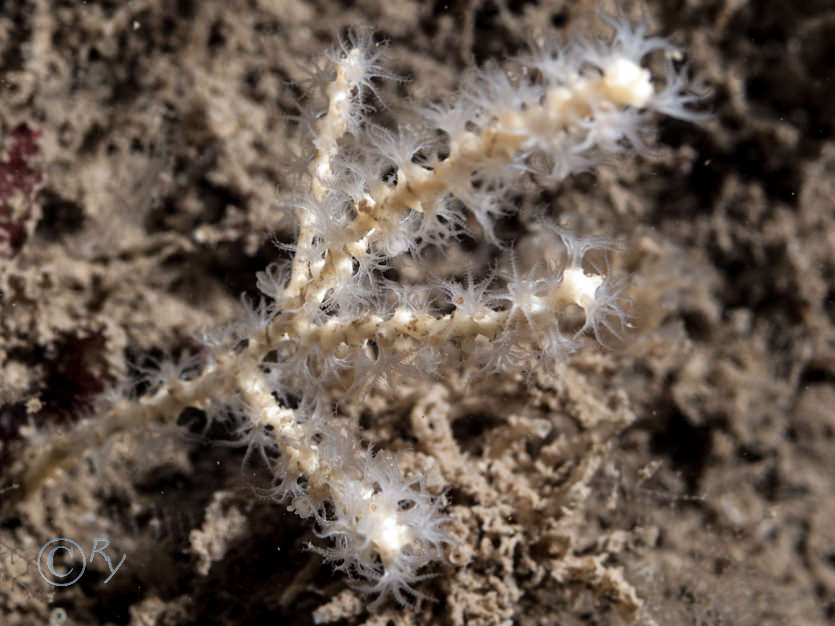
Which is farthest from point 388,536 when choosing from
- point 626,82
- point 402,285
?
point 626,82

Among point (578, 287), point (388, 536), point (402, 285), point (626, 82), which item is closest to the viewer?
point (626, 82)

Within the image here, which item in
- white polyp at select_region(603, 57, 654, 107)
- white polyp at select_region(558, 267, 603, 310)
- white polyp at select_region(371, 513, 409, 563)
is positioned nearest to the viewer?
white polyp at select_region(603, 57, 654, 107)

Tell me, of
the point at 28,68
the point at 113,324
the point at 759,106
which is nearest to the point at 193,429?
the point at 113,324

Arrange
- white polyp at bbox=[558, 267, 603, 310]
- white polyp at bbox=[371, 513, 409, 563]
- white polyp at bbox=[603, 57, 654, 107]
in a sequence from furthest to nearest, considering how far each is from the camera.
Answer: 1. white polyp at bbox=[371, 513, 409, 563]
2. white polyp at bbox=[558, 267, 603, 310]
3. white polyp at bbox=[603, 57, 654, 107]

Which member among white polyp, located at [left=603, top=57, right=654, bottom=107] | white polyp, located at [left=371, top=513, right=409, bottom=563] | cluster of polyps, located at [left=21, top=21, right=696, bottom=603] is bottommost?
white polyp, located at [left=371, top=513, right=409, bottom=563]

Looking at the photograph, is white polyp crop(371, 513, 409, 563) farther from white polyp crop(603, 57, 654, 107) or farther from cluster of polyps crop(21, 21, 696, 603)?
white polyp crop(603, 57, 654, 107)

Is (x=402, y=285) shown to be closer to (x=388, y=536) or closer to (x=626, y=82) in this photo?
(x=388, y=536)

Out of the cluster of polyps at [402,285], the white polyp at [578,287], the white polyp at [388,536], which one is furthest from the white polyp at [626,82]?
the white polyp at [388,536]

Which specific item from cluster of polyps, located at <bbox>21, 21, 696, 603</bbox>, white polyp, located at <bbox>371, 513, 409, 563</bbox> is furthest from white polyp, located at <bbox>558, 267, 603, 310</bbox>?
white polyp, located at <bbox>371, 513, 409, 563</bbox>

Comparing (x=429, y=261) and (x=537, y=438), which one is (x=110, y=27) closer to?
(x=429, y=261)
